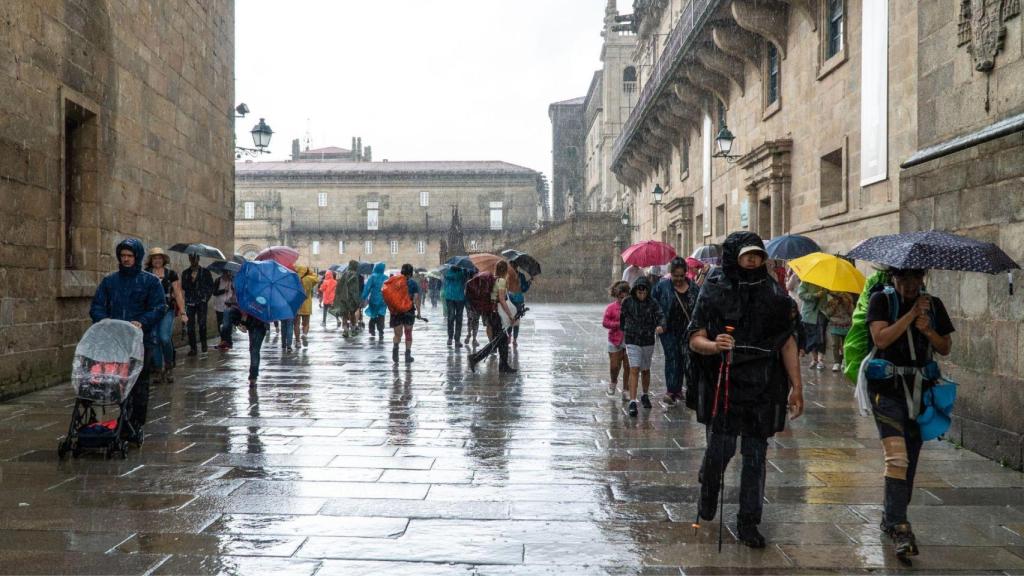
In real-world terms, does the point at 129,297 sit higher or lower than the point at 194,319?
higher

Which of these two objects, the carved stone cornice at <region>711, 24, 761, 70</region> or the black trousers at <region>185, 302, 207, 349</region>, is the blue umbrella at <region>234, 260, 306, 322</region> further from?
the carved stone cornice at <region>711, 24, 761, 70</region>

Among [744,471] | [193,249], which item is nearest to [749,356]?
[744,471]

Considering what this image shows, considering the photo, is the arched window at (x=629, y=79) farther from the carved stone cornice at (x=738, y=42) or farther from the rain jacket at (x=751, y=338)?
the rain jacket at (x=751, y=338)

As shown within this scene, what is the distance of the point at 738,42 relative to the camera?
18141 mm

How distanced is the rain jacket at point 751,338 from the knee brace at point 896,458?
1.78 ft

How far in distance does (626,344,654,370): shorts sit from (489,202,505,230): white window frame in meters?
60.0

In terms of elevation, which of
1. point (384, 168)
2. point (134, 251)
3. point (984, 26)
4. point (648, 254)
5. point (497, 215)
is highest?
point (384, 168)

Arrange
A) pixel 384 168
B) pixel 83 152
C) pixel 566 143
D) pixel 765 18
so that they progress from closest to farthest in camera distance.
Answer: pixel 83 152
pixel 765 18
pixel 384 168
pixel 566 143

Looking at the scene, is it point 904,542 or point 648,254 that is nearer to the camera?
point 904,542

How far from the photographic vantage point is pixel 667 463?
19.3 feet

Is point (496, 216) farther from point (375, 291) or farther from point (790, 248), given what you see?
point (790, 248)

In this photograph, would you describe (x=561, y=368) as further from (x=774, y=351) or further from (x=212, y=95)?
(x=212, y=95)

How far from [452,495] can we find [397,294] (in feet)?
23.3

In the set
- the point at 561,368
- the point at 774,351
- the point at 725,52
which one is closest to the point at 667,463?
the point at 774,351
